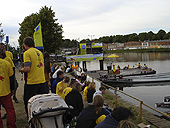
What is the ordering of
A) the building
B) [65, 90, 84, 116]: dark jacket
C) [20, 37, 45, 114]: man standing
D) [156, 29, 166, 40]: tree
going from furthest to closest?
[156, 29, 166, 40]: tree < the building < [65, 90, 84, 116]: dark jacket < [20, 37, 45, 114]: man standing

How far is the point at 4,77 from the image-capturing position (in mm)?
3684

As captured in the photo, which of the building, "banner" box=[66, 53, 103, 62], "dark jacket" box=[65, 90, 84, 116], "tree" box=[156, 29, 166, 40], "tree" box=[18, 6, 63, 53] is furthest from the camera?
"tree" box=[156, 29, 166, 40]

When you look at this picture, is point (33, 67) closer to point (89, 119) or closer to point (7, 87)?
point (7, 87)

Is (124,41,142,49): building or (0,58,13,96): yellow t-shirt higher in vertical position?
(124,41,142,49): building

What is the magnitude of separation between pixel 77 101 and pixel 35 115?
1.69m

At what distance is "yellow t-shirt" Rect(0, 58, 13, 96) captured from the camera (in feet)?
11.9

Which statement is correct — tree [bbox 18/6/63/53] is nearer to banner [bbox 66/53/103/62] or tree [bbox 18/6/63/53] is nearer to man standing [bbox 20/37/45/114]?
banner [bbox 66/53/103/62]

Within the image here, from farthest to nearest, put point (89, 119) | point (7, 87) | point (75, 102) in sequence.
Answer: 1. point (75, 102)
2. point (7, 87)
3. point (89, 119)

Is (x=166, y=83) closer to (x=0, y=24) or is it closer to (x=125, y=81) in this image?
(x=125, y=81)

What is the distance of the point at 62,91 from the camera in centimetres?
536

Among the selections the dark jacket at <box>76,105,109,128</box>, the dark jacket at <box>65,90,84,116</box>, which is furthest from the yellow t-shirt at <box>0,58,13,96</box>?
the dark jacket at <box>76,105,109,128</box>

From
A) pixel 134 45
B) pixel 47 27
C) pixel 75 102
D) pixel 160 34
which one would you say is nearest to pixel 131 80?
pixel 47 27

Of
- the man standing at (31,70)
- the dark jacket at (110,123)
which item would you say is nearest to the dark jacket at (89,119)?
the dark jacket at (110,123)

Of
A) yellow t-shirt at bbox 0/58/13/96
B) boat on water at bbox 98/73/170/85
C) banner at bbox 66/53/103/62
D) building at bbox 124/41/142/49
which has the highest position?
building at bbox 124/41/142/49
